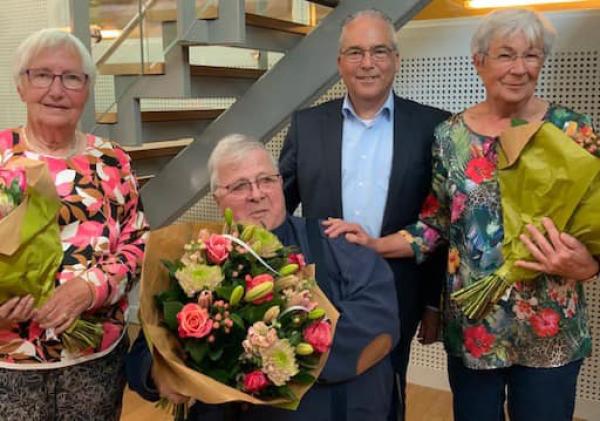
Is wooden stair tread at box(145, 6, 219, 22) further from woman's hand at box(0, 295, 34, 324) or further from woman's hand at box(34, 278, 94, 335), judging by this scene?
woman's hand at box(0, 295, 34, 324)

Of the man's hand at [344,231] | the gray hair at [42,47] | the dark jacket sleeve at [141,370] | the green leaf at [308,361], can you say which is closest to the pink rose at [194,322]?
the green leaf at [308,361]

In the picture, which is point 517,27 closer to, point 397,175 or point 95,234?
point 397,175

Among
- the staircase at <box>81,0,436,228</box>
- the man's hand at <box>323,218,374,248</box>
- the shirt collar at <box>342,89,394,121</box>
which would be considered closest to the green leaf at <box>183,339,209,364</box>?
the man's hand at <box>323,218,374,248</box>

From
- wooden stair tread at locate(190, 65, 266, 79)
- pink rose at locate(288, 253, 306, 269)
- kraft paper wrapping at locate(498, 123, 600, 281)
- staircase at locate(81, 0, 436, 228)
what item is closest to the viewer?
pink rose at locate(288, 253, 306, 269)

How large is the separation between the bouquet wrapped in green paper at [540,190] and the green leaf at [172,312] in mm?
898

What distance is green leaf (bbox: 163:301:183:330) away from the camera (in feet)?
4.44

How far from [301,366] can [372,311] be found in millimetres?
373

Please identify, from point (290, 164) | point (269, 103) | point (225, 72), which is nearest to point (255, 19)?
point (225, 72)

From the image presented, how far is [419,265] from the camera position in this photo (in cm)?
230

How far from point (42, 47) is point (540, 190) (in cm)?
145

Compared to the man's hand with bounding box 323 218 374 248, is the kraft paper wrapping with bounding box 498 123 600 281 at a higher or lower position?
higher

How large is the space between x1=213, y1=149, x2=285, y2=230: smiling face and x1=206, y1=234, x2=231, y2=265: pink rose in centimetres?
39

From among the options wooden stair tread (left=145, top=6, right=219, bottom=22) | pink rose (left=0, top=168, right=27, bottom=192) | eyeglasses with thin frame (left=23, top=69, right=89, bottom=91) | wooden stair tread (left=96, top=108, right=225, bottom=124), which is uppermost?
wooden stair tread (left=145, top=6, right=219, bottom=22)

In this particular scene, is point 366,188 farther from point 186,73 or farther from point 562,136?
point 186,73
